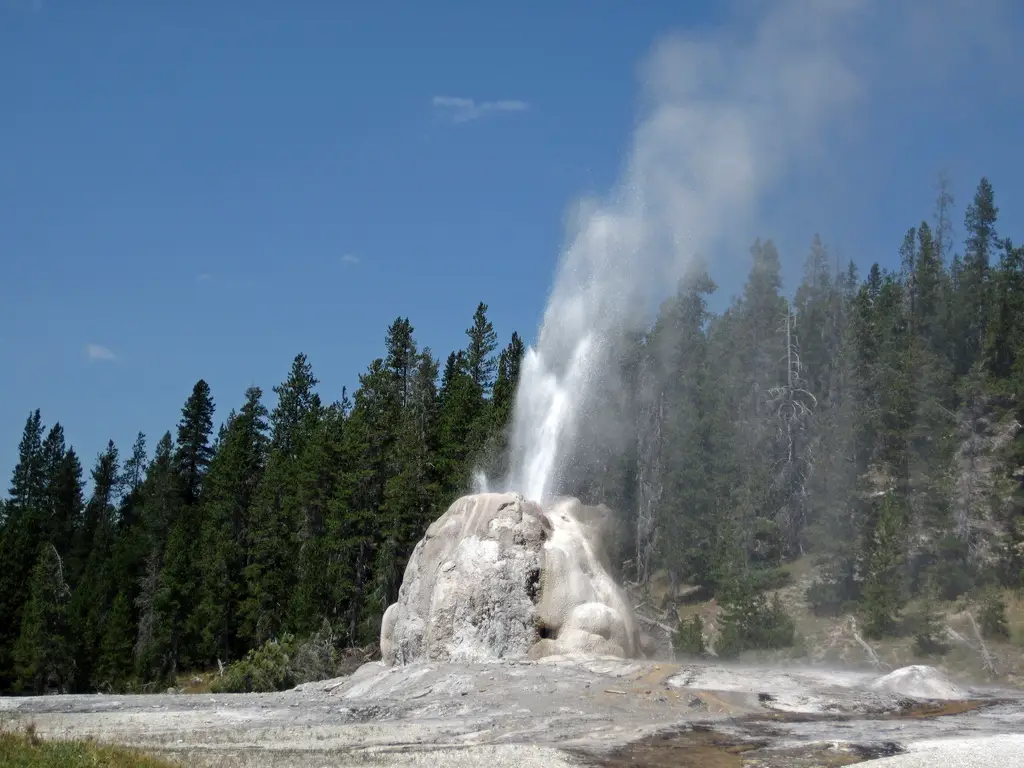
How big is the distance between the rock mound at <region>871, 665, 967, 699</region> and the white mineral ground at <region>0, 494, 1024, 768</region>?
5 cm

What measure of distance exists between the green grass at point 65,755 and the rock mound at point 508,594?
13.4m

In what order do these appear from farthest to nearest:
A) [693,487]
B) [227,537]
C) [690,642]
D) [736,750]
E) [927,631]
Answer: [227,537] → [693,487] → [690,642] → [927,631] → [736,750]

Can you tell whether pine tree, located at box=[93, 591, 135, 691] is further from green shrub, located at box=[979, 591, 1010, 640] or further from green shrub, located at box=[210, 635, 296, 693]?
green shrub, located at box=[979, 591, 1010, 640]

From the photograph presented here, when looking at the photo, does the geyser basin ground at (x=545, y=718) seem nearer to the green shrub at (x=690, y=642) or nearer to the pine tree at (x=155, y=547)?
the green shrub at (x=690, y=642)

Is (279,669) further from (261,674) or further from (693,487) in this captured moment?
(693,487)

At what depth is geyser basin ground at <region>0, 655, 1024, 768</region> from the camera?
1862 centimetres

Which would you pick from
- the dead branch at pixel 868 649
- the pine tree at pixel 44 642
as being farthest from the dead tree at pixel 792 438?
the pine tree at pixel 44 642

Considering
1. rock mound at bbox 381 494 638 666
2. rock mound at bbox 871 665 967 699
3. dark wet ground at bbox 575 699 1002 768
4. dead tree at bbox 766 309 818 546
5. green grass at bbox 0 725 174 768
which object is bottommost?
dark wet ground at bbox 575 699 1002 768

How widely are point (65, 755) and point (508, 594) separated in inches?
606

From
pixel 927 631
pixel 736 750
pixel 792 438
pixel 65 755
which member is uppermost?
pixel 792 438

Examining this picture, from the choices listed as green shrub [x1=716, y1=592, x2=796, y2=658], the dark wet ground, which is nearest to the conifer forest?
green shrub [x1=716, y1=592, x2=796, y2=658]

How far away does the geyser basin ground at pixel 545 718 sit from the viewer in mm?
18625

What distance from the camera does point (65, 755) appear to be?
15461 millimetres

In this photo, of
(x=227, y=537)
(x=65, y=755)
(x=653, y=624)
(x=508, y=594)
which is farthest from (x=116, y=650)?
(x=65, y=755)
